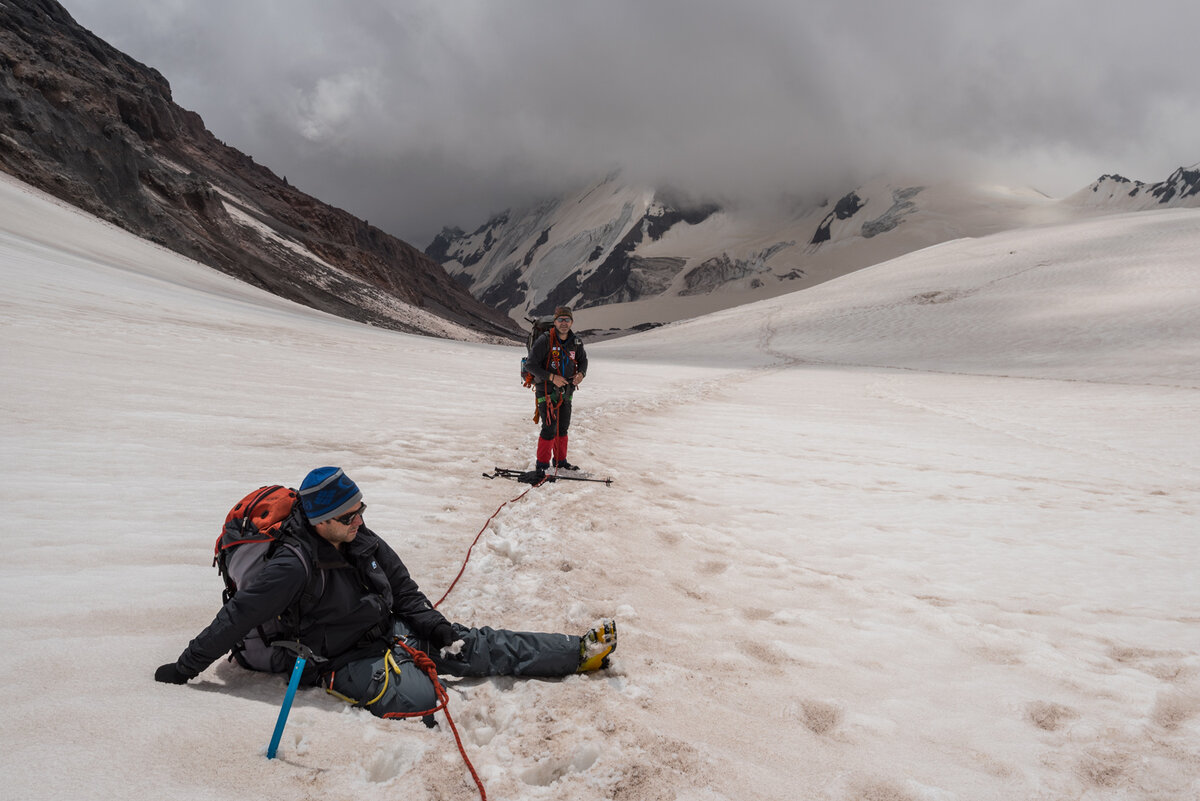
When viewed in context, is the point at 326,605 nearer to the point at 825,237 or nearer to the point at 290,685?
the point at 290,685

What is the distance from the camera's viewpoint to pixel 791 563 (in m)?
4.66

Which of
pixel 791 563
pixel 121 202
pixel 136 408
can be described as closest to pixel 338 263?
pixel 121 202

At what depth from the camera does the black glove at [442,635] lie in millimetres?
2898

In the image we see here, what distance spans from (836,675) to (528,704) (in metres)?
1.52

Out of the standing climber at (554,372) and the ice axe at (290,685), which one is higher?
the standing climber at (554,372)

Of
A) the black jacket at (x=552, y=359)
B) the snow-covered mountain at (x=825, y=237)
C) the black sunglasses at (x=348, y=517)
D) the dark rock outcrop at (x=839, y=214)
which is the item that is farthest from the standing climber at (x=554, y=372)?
the dark rock outcrop at (x=839, y=214)

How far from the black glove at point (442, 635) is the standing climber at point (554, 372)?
3.70m

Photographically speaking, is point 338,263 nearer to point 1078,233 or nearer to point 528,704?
point 1078,233

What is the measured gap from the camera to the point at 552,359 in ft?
22.1

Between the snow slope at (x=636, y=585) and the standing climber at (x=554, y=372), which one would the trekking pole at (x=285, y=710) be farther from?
the standing climber at (x=554, y=372)

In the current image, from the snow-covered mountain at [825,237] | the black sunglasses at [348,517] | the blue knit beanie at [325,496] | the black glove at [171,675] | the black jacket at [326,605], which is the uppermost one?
the snow-covered mountain at [825,237]

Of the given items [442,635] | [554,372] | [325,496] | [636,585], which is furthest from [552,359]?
[325,496]

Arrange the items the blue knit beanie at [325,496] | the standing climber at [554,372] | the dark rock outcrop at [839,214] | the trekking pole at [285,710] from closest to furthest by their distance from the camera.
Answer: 1. the trekking pole at [285,710]
2. the blue knit beanie at [325,496]
3. the standing climber at [554,372]
4. the dark rock outcrop at [839,214]

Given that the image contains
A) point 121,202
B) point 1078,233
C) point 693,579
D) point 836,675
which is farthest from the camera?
point 1078,233
